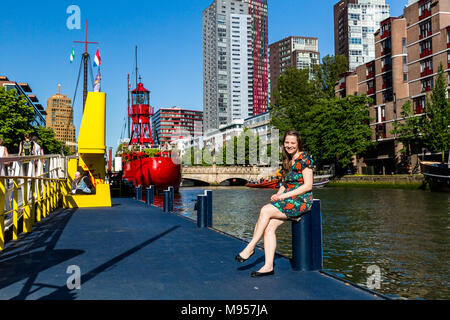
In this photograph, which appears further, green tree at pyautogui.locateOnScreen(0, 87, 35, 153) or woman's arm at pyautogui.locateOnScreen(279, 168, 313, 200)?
green tree at pyautogui.locateOnScreen(0, 87, 35, 153)

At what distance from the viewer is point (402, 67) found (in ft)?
184

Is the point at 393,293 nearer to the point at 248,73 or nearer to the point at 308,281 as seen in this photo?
the point at 308,281

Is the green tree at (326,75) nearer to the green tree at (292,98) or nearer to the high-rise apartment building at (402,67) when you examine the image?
the high-rise apartment building at (402,67)

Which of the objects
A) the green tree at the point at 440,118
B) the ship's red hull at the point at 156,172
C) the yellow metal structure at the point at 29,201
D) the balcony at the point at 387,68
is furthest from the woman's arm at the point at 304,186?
the balcony at the point at 387,68

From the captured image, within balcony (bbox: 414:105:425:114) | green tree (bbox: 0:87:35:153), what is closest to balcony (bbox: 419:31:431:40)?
balcony (bbox: 414:105:425:114)

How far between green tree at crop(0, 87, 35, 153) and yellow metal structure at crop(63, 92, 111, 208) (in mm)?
28687

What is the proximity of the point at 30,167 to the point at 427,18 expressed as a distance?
53787 mm

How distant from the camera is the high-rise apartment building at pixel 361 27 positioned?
124875 mm

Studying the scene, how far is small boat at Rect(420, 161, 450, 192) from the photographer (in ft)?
119

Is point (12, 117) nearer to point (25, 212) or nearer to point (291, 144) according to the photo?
point (25, 212)

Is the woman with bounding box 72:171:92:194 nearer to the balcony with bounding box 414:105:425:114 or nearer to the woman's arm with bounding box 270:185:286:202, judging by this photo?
the woman's arm with bounding box 270:185:286:202

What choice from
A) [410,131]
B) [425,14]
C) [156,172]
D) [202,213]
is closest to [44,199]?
[202,213]
